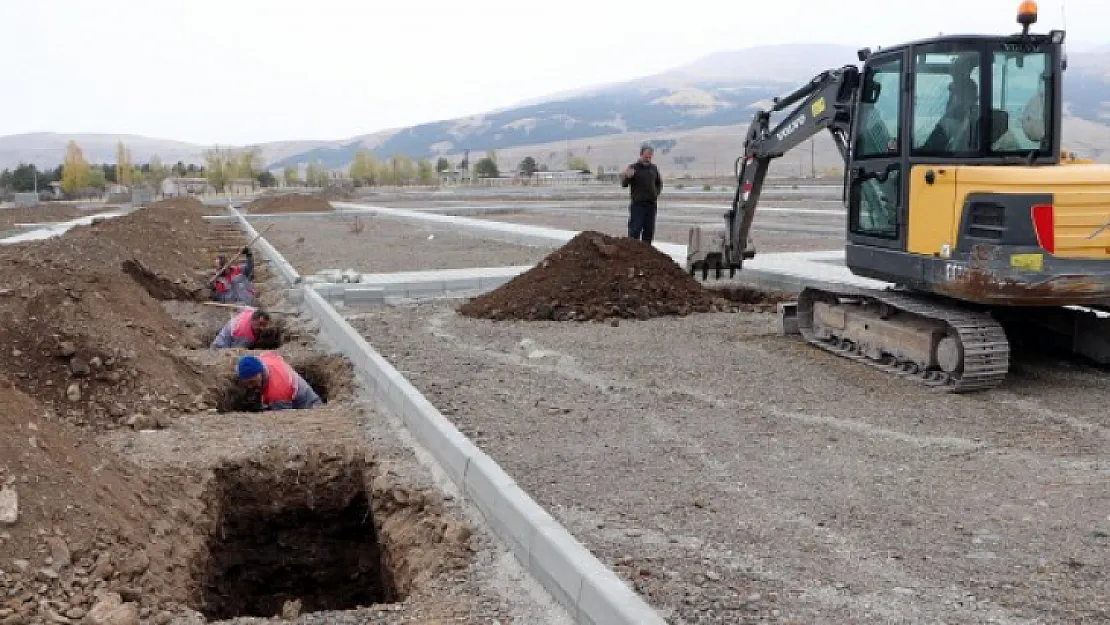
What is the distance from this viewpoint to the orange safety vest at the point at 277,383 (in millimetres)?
8055

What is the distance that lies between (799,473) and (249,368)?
466cm

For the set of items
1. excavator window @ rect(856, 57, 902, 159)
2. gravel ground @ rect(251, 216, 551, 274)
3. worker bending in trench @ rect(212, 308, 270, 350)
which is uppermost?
excavator window @ rect(856, 57, 902, 159)

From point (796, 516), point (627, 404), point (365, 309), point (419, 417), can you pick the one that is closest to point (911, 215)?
point (627, 404)

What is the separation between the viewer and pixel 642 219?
14148 millimetres

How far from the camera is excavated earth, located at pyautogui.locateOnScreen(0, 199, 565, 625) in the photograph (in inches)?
169

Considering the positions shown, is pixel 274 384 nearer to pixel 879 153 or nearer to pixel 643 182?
pixel 879 153

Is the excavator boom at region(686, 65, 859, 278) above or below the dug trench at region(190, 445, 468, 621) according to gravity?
above

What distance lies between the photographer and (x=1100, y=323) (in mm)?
8008

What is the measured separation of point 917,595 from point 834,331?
215 inches

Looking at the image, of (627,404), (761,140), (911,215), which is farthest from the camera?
(761,140)

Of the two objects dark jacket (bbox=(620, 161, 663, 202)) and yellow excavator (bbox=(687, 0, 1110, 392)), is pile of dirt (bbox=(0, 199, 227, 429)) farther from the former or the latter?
dark jacket (bbox=(620, 161, 663, 202))

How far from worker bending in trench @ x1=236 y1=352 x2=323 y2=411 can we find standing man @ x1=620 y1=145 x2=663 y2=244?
6.45 meters

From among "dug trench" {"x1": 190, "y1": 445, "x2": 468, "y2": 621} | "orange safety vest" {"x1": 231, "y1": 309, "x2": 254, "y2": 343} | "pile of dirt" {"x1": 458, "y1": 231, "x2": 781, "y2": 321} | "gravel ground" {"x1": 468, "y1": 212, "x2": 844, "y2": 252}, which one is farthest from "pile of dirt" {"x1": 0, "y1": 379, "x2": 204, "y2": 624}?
"gravel ground" {"x1": 468, "y1": 212, "x2": 844, "y2": 252}

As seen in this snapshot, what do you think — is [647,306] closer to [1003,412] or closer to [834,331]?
[834,331]
